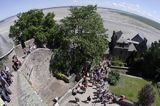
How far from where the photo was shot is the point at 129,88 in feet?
153

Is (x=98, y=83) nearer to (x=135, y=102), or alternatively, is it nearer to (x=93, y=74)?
(x=93, y=74)

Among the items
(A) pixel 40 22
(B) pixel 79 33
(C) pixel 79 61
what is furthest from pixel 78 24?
(A) pixel 40 22

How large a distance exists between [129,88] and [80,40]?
35.5 ft

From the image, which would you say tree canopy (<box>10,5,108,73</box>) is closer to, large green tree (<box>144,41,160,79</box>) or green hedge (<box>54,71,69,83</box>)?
green hedge (<box>54,71,69,83</box>)

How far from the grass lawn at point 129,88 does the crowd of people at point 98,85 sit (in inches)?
78.0

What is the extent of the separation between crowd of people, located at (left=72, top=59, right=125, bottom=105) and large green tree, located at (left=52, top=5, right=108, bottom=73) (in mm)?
2242

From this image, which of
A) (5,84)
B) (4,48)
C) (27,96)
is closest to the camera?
(27,96)

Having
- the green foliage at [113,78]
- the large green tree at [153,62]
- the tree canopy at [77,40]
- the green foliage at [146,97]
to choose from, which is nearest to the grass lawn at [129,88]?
the green foliage at [113,78]

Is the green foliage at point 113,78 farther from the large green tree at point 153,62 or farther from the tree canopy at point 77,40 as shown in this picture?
the large green tree at point 153,62

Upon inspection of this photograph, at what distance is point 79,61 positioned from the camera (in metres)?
48.9

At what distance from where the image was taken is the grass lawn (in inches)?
1709

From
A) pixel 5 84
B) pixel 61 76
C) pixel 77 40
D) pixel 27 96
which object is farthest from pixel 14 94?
pixel 77 40

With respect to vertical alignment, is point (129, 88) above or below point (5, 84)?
below

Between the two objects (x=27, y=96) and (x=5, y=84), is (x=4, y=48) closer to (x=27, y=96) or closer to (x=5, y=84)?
(x=5, y=84)
